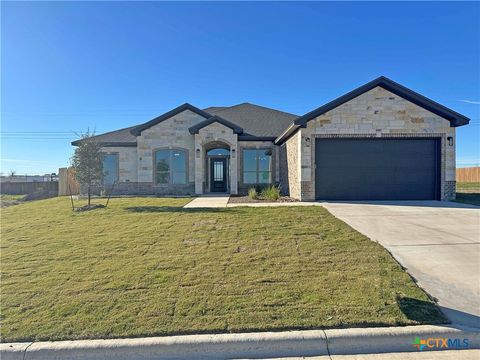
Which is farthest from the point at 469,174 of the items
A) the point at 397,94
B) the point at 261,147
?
the point at 261,147

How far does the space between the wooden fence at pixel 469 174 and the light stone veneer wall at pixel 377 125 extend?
87.4ft

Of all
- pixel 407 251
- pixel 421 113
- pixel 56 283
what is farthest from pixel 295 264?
pixel 421 113

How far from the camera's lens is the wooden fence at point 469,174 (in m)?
32.3

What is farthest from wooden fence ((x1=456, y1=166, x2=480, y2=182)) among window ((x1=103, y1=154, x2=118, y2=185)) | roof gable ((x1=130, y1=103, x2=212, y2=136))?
window ((x1=103, y1=154, x2=118, y2=185))

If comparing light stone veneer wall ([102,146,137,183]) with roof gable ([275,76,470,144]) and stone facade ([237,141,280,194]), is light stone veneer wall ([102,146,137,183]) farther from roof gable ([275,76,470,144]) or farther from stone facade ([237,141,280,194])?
roof gable ([275,76,470,144])

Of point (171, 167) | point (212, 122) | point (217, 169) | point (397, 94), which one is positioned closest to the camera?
point (397, 94)

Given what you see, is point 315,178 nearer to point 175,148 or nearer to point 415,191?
point 415,191

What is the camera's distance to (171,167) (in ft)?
58.0

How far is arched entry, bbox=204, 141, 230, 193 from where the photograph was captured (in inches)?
727

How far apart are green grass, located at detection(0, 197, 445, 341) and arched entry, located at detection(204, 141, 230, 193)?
37.2ft

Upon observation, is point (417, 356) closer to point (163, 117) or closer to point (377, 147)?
point (377, 147)

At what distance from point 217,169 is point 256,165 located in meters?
2.94

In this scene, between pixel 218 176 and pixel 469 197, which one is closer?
pixel 469 197

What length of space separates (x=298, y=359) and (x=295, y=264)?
81.8 inches
